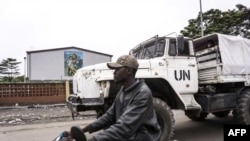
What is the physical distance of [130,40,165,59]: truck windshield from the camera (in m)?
7.23

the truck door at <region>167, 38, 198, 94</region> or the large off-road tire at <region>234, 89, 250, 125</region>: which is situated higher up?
the truck door at <region>167, 38, 198, 94</region>

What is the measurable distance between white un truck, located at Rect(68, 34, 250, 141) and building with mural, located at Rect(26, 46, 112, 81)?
2526cm

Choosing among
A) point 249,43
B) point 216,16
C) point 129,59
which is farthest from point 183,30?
point 129,59

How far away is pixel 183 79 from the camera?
7.14 metres

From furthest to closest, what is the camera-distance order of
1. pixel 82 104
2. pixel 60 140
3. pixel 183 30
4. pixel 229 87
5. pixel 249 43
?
pixel 183 30 → pixel 249 43 → pixel 229 87 → pixel 82 104 → pixel 60 140

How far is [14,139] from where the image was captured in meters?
8.43

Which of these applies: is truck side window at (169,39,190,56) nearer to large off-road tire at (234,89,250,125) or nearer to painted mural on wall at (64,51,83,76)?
large off-road tire at (234,89,250,125)

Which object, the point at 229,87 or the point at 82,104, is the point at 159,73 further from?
the point at 229,87

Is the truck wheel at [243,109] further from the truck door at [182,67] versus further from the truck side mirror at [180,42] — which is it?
the truck side mirror at [180,42]

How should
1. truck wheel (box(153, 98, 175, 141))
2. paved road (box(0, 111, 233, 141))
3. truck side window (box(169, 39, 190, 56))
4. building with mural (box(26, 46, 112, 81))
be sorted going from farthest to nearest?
1. building with mural (box(26, 46, 112, 81))
2. paved road (box(0, 111, 233, 141))
3. truck side window (box(169, 39, 190, 56))
4. truck wheel (box(153, 98, 175, 141))

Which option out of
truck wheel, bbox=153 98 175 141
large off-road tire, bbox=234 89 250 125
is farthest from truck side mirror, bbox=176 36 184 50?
large off-road tire, bbox=234 89 250 125

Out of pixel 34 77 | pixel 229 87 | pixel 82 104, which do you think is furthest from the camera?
pixel 34 77

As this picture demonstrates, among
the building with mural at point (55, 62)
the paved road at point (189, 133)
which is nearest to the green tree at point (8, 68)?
the building with mural at point (55, 62)

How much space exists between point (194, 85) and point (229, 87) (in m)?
1.51
